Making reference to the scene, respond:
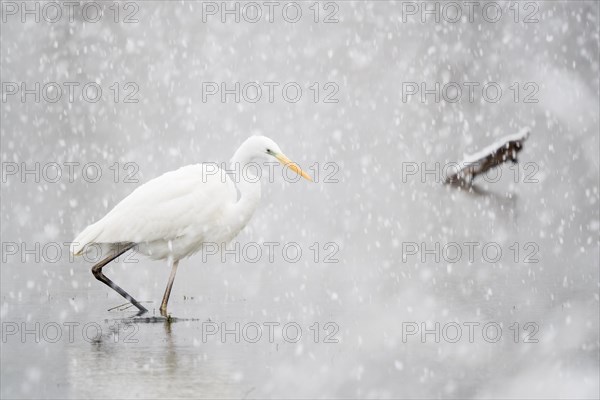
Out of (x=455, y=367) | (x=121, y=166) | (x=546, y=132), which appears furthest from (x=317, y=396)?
(x=546, y=132)

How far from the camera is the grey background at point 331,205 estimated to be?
6059 millimetres

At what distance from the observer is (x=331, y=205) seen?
50.1 ft

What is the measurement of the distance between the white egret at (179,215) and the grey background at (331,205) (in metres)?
0.55

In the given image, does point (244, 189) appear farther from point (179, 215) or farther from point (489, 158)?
point (489, 158)

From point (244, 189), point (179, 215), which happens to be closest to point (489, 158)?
point (244, 189)

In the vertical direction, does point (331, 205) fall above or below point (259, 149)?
below

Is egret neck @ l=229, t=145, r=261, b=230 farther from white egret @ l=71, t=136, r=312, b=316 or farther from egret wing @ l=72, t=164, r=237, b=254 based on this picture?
egret wing @ l=72, t=164, r=237, b=254

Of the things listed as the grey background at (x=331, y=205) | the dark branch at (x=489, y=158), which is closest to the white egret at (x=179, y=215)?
the grey background at (x=331, y=205)

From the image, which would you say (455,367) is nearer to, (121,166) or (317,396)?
(317,396)

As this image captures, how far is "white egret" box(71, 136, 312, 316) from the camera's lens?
7.64 m

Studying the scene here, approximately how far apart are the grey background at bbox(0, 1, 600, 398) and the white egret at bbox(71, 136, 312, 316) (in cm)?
55

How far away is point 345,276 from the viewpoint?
955 centimetres

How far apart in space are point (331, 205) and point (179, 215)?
770cm

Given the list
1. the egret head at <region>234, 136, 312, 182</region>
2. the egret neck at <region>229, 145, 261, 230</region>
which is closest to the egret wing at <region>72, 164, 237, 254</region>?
the egret neck at <region>229, 145, 261, 230</region>
